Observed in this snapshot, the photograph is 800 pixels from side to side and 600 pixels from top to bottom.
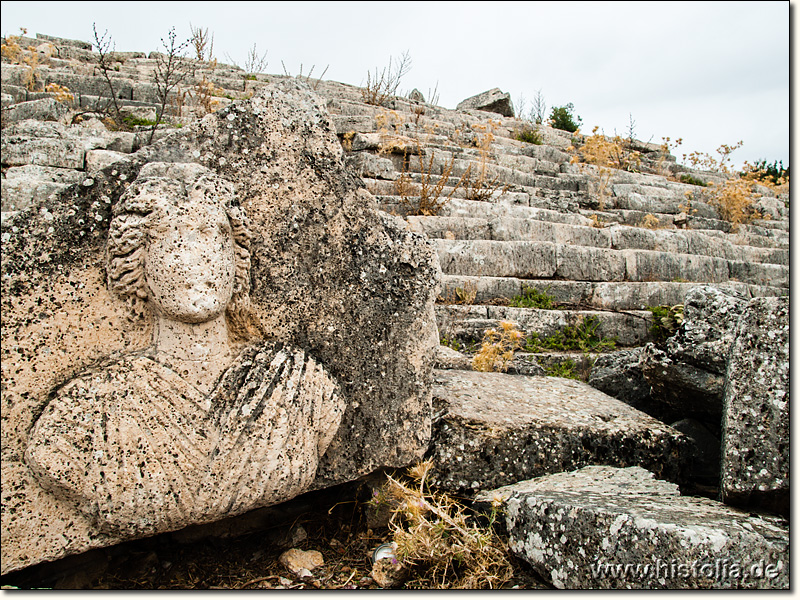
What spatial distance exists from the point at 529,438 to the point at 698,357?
1039mm

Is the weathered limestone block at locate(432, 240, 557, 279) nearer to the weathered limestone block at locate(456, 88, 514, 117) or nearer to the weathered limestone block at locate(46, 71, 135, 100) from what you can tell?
the weathered limestone block at locate(46, 71, 135, 100)

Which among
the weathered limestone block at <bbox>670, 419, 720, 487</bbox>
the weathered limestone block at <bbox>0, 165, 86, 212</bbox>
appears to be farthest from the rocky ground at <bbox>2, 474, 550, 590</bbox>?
the weathered limestone block at <bbox>0, 165, 86, 212</bbox>

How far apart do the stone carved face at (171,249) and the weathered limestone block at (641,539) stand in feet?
4.56

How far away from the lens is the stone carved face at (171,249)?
204cm

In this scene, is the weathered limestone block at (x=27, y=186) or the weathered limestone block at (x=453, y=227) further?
the weathered limestone block at (x=453, y=227)

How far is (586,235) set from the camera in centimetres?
731

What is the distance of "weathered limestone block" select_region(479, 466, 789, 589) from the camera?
68.8 inches

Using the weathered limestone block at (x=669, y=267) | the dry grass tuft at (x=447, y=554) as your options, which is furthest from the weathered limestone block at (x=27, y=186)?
the weathered limestone block at (x=669, y=267)

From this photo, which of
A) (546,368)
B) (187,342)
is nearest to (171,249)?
(187,342)

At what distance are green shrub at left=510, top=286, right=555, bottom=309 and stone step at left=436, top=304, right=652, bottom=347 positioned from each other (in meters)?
0.27

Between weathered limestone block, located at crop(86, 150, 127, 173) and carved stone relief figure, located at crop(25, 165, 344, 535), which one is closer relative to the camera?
carved stone relief figure, located at crop(25, 165, 344, 535)

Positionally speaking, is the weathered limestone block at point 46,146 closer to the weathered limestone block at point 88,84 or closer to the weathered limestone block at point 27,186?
the weathered limestone block at point 27,186

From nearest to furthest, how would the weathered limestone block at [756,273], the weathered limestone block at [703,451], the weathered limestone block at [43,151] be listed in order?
1. the weathered limestone block at [703,451]
2. the weathered limestone block at [43,151]
3. the weathered limestone block at [756,273]

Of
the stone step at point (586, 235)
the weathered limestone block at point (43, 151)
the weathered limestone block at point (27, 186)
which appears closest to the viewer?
the weathered limestone block at point (27, 186)
